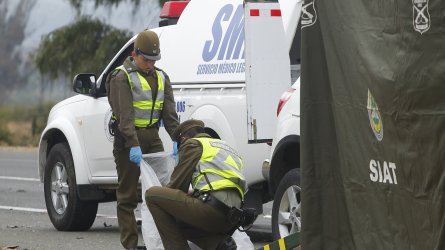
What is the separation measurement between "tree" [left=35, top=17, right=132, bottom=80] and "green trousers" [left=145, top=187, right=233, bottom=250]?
26.9 metres

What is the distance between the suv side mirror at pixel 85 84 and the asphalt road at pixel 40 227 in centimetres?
138

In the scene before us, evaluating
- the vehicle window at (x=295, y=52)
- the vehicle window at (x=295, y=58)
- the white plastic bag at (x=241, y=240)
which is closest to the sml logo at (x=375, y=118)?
the white plastic bag at (x=241, y=240)

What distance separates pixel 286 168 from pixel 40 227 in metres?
3.79

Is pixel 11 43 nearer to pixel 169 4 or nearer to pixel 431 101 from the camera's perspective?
pixel 169 4

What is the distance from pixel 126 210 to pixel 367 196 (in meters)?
3.85

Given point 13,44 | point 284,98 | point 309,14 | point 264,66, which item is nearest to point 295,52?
point 264,66

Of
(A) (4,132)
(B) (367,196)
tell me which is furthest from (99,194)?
(A) (4,132)

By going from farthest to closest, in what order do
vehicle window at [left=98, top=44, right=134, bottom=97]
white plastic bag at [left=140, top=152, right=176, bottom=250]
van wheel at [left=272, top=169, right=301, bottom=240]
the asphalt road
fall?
vehicle window at [left=98, top=44, right=134, bottom=97], the asphalt road, van wheel at [left=272, top=169, right=301, bottom=240], white plastic bag at [left=140, top=152, right=176, bottom=250]

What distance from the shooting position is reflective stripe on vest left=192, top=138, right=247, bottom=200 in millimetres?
8391

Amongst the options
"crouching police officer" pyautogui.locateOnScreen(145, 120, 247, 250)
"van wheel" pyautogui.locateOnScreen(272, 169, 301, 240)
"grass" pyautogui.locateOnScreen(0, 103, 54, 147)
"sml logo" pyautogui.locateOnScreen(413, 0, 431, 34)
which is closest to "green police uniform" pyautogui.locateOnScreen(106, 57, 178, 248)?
"van wheel" pyautogui.locateOnScreen(272, 169, 301, 240)

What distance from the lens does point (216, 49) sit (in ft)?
37.4

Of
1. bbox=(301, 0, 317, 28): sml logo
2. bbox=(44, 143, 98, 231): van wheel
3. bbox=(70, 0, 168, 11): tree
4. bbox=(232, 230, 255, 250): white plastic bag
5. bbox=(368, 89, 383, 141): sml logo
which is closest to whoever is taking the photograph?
bbox=(368, 89, 383, 141): sml logo

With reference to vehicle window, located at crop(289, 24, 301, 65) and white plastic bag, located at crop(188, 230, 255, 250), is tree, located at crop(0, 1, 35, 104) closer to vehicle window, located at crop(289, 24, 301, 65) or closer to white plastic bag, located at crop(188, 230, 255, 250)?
vehicle window, located at crop(289, 24, 301, 65)

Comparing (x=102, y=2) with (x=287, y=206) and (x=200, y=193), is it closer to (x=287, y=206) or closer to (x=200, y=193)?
(x=287, y=206)
